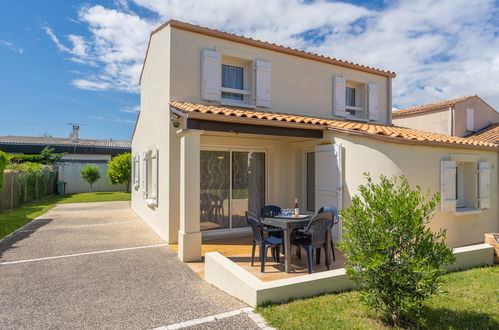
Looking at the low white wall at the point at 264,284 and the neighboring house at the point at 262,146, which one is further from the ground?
the neighboring house at the point at 262,146

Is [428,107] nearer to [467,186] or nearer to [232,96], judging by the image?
[467,186]

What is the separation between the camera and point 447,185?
729 centimetres

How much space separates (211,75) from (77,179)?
2162cm

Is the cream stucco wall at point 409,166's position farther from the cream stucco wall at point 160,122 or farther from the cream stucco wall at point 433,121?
the cream stucco wall at point 433,121

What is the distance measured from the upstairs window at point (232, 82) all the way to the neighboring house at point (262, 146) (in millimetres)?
34

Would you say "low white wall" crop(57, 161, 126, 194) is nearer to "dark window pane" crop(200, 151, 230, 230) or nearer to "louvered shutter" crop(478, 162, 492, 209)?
"dark window pane" crop(200, 151, 230, 230)

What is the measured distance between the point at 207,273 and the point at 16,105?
140 ft

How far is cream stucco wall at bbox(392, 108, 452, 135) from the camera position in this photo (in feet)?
50.6

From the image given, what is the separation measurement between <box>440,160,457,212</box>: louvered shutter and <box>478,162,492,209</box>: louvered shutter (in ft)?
5.12

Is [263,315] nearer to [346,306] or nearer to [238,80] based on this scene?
[346,306]

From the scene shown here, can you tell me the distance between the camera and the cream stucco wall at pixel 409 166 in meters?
6.79

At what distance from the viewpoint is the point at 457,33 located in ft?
32.0

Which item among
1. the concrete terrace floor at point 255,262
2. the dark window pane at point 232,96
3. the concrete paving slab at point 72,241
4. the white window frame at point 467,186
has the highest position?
the dark window pane at point 232,96

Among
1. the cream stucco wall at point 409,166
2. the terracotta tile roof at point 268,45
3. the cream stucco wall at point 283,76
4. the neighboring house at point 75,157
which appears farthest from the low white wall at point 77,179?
the cream stucco wall at point 409,166
